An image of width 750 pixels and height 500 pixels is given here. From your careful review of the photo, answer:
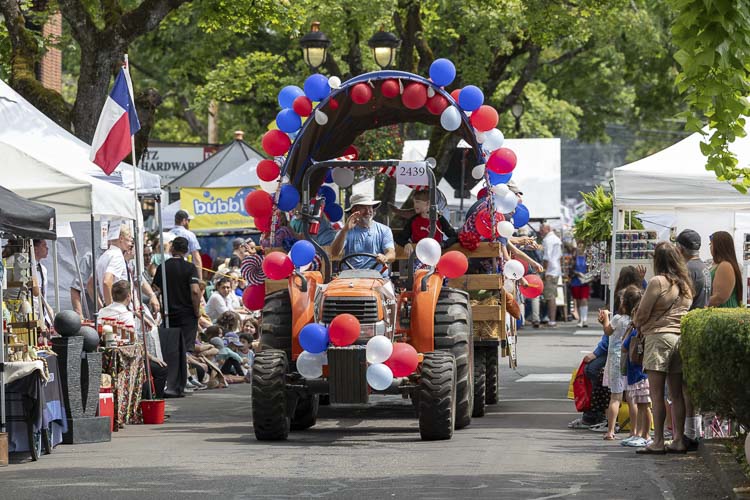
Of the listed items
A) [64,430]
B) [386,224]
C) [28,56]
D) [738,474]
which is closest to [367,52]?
[28,56]

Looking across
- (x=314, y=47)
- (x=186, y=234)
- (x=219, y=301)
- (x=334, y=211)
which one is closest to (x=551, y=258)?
(x=314, y=47)

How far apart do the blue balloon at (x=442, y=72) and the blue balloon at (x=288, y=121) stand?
167 centimetres

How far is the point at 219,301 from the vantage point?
853 inches

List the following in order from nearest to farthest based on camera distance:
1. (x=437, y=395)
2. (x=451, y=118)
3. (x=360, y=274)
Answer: (x=437, y=395), (x=360, y=274), (x=451, y=118)

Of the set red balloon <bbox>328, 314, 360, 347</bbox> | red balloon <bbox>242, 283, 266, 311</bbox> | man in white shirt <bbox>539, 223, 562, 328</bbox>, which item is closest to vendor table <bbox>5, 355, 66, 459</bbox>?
red balloon <bbox>328, 314, 360, 347</bbox>

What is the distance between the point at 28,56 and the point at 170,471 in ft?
33.5

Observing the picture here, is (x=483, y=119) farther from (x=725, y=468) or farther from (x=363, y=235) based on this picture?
(x=725, y=468)

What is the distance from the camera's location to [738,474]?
401 inches

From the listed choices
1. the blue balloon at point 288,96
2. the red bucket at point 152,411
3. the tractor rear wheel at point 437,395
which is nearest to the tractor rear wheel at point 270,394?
the tractor rear wheel at point 437,395

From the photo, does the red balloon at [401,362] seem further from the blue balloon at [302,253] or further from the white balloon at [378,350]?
the blue balloon at [302,253]

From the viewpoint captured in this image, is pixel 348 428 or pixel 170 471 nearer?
pixel 170 471

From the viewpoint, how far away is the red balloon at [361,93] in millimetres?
14773

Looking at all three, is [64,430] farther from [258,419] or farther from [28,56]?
[28,56]

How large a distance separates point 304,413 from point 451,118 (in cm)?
328
